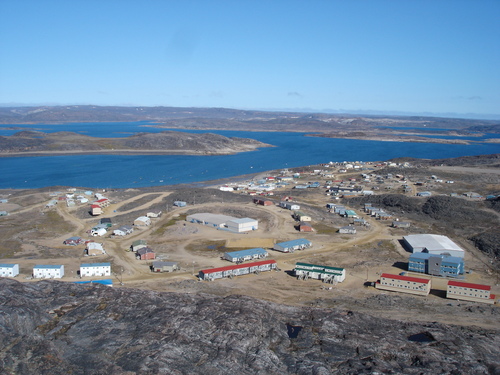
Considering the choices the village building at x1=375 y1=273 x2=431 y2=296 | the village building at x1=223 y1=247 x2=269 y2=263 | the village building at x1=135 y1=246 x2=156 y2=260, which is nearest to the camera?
the village building at x1=375 y1=273 x2=431 y2=296

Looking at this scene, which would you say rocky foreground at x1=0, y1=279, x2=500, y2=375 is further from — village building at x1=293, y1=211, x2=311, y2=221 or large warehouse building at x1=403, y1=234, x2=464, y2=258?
village building at x1=293, y1=211, x2=311, y2=221

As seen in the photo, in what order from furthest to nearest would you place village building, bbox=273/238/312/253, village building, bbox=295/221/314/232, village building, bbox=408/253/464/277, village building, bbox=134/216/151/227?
village building, bbox=134/216/151/227 → village building, bbox=295/221/314/232 → village building, bbox=273/238/312/253 → village building, bbox=408/253/464/277

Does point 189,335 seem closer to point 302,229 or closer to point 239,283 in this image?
point 239,283

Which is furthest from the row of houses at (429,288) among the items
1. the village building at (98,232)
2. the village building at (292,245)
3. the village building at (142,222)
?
the village building at (98,232)

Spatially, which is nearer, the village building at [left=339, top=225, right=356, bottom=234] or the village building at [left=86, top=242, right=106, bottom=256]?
the village building at [left=86, top=242, right=106, bottom=256]

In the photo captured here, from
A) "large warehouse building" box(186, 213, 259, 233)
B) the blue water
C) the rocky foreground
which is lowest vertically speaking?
the blue water

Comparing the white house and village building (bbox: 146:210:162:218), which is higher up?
the white house

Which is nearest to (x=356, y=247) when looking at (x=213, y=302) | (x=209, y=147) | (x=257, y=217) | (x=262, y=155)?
(x=257, y=217)

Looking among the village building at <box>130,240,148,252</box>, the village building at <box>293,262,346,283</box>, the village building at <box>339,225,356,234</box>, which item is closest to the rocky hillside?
the village building at <box>339,225,356,234</box>

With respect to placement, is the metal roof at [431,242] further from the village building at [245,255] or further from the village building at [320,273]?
the village building at [245,255]
